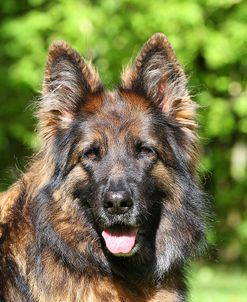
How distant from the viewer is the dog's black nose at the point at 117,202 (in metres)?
5.92

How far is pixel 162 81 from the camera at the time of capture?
673 cm

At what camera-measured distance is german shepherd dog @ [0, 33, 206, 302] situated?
6109mm

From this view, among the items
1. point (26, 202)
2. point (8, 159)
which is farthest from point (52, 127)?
point (8, 159)

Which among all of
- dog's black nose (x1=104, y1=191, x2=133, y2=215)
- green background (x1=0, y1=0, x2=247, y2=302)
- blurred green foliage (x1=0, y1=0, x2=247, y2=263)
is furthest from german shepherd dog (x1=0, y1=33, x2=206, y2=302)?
blurred green foliage (x1=0, y1=0, x2=247, y2=263)

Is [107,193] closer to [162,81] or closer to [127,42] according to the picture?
[162,81]

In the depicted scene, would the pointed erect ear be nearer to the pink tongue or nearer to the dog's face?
the dog's face

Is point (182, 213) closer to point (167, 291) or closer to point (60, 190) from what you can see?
point (167, 291)

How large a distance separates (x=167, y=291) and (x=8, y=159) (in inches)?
512

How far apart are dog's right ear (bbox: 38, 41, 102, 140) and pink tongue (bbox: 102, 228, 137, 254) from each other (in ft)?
3.68

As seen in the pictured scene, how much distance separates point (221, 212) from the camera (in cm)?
1967

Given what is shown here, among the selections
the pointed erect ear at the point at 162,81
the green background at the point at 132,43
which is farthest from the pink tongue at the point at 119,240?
the green background at the point at 132,43

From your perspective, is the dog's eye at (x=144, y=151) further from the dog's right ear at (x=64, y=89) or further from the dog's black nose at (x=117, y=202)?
the dog's right ear at (x=64, y=89)

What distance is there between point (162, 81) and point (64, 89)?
3.12 feet

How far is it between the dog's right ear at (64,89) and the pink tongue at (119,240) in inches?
44.2
